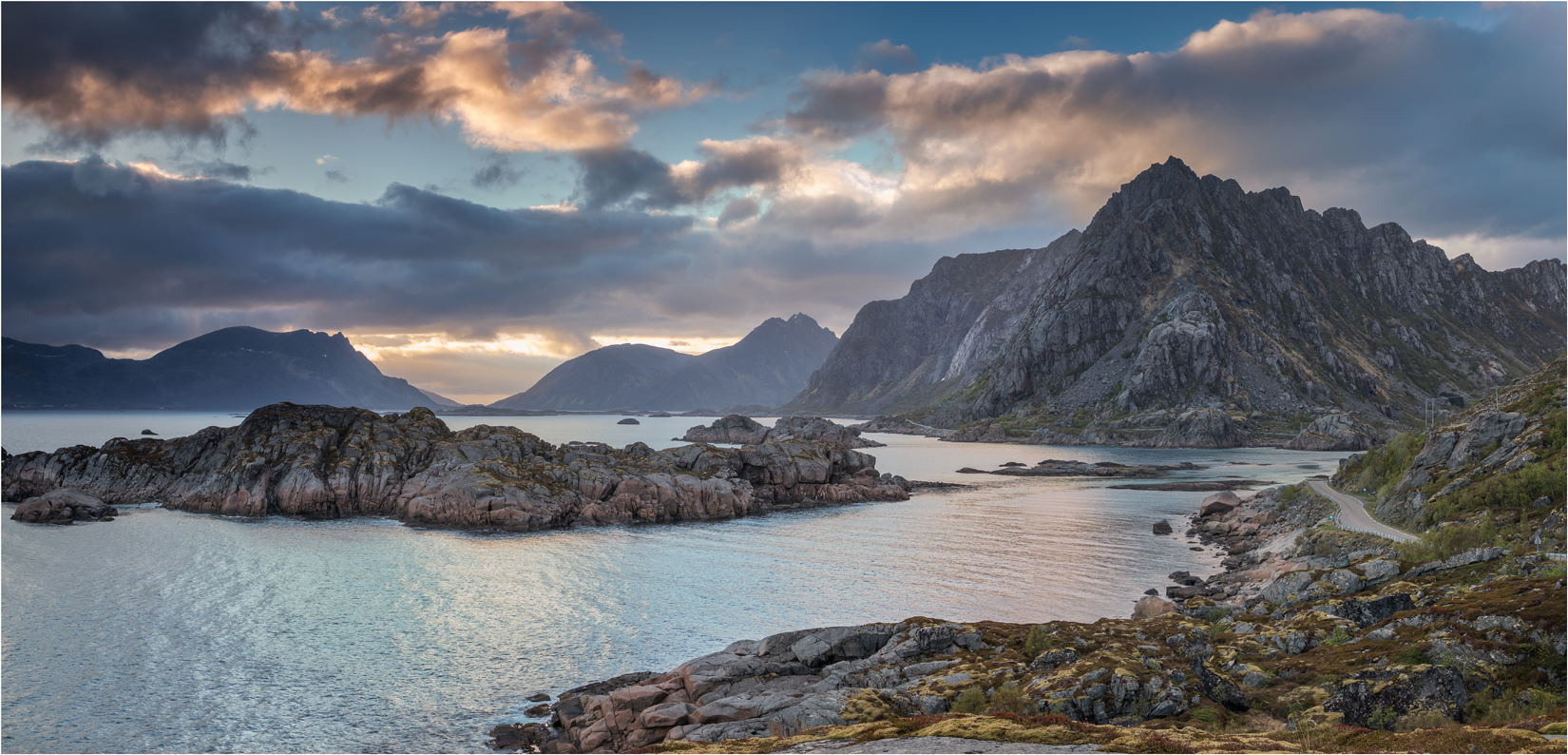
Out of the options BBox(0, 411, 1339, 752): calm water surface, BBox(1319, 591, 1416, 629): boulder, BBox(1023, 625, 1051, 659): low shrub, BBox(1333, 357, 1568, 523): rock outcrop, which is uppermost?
BBox(1333, 357, 1568, 523): rock outcrop

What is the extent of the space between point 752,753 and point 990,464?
173 m

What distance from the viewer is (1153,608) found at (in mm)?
A: 45688

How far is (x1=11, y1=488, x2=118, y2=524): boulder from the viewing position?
85.1 meters

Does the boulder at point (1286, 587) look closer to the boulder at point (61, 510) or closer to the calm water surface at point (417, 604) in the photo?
the calm water surface at point (417, 604)

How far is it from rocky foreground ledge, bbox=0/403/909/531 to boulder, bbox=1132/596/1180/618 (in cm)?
6364

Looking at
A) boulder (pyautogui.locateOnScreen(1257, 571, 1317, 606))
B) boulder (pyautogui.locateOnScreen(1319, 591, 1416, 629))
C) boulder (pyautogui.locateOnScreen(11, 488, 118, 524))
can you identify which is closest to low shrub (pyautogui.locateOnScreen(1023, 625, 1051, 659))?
boulder (pyautogui.locateOnScreen(1319, 591, 1416, 629))

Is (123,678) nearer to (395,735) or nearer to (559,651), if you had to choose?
(395,735)

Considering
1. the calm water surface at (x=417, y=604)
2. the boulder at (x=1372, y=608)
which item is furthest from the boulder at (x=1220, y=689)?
the calm water surface at (x=417, y=604)

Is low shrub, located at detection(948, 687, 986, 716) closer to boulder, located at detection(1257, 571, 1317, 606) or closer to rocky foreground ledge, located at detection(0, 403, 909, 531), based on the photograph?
boulder, located at detection(1257, 571, 1317, 606)

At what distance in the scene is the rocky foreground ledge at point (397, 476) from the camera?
94000mm

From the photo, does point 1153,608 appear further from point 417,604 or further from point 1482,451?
point 417,604

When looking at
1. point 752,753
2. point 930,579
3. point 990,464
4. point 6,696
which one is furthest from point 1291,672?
point 990,464

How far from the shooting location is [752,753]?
23938 millimetres

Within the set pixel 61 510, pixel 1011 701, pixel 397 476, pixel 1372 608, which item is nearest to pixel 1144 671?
pixel 1011 701
